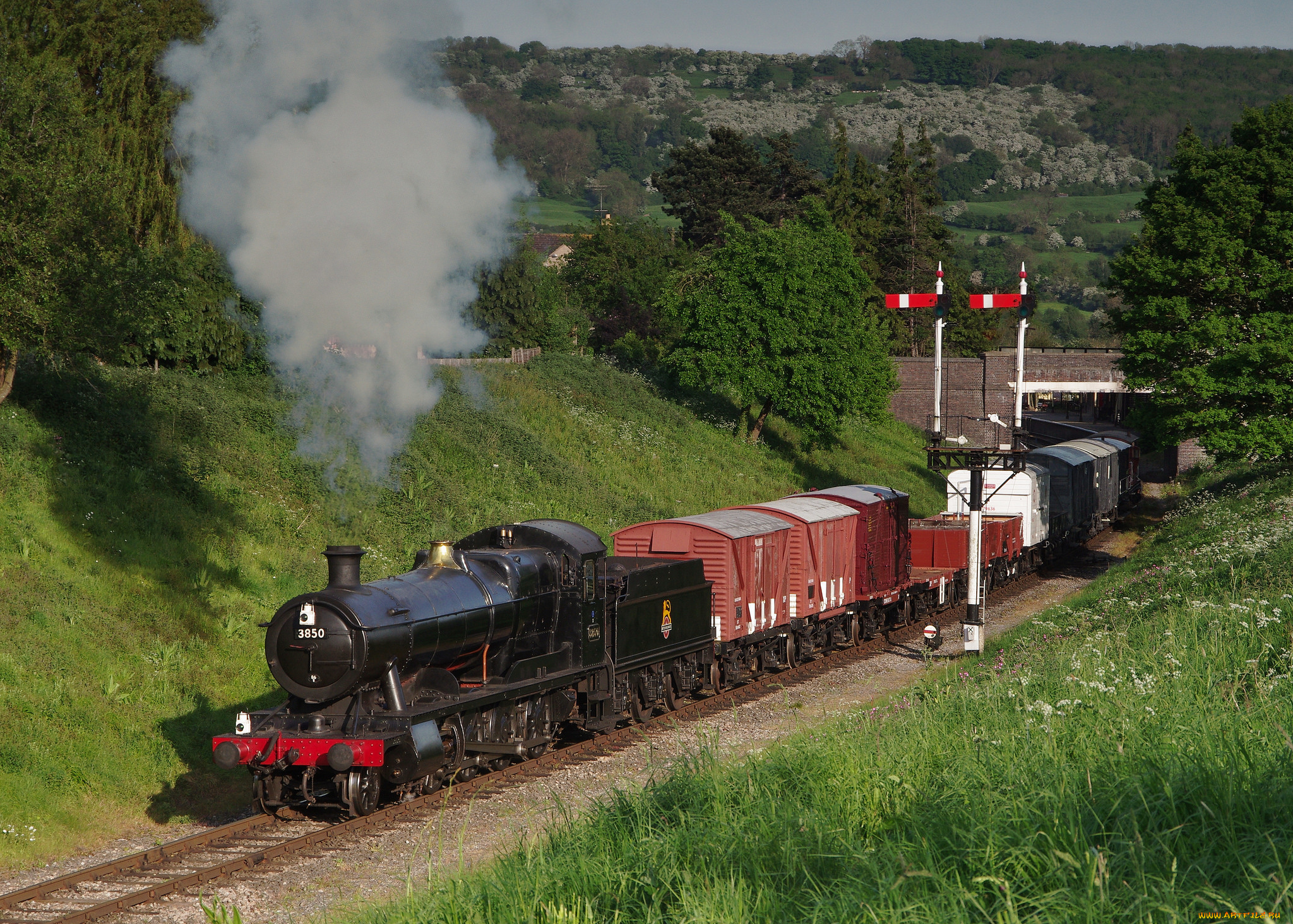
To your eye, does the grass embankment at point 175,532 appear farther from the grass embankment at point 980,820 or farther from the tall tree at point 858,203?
the tall tree at point 858,203

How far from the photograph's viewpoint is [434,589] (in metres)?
14.2

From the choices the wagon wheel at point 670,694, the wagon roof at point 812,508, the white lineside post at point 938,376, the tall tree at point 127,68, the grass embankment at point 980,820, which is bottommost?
the wagon wheel at point 670,694

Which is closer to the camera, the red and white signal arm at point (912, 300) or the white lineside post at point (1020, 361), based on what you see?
the white lineside post at point (1020, 361)

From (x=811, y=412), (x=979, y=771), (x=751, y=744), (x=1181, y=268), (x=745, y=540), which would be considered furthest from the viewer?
(x=811, y=412)

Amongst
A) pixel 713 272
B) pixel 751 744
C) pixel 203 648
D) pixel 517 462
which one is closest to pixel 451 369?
pixel 517 462

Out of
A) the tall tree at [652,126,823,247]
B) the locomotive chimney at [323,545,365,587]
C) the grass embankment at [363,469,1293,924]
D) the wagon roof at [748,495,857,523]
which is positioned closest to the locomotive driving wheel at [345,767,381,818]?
the locomotive chimney at [323,545,365,587]

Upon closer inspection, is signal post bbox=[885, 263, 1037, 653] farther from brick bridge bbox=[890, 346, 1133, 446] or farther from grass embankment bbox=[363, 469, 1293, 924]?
brick bridge bbox=[890, 346, 1133, 446]

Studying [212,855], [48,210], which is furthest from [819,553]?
[48,210]

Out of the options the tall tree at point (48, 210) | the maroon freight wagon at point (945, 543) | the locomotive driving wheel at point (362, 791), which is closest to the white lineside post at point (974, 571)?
the maroon freight wagon at point (945, 543)

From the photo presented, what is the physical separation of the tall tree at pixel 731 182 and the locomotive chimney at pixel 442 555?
211ft

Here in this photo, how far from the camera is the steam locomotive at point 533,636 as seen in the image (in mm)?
13102

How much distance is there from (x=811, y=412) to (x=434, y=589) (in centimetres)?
3580

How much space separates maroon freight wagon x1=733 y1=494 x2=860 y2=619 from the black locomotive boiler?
5048 mm

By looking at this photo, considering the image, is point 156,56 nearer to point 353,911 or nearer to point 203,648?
point 203,648
